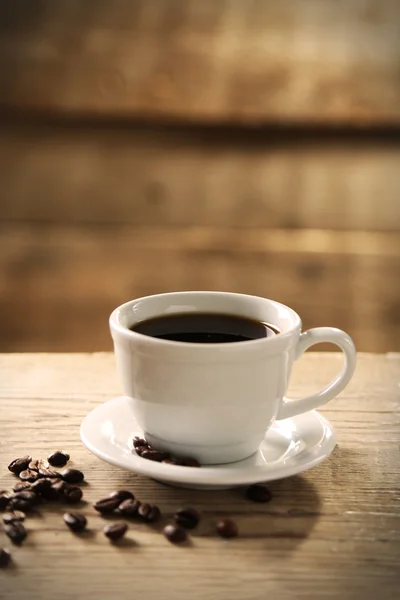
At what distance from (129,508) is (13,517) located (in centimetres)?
10

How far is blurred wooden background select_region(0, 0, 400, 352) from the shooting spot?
192cm

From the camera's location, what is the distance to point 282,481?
71cm

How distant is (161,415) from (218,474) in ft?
0.29

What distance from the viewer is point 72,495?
662 millimetres

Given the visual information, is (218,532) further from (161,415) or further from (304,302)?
(304,302)

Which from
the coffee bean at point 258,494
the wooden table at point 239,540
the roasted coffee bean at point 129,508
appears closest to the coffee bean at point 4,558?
the wooden table at point 239,540

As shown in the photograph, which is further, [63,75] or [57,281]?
[57,281]

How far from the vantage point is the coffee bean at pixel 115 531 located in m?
0.60

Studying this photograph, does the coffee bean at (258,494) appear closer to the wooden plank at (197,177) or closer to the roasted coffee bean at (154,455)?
the roasted coffee bean at (154,455)

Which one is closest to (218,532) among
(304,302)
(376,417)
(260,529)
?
(260,529)

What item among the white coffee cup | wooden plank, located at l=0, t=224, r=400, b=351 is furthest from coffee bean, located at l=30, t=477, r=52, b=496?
wooden plank, located at l=0, t=224, r=400, b=351

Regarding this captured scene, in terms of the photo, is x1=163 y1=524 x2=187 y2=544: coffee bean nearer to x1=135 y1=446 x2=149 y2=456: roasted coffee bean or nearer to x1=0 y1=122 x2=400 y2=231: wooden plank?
x1=135 y1=446 x2=149 y2=456: roasted coffee bean

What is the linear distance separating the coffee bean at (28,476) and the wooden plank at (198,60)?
137 cm

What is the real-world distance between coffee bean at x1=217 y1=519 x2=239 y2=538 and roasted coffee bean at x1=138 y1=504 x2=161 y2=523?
0.06m
